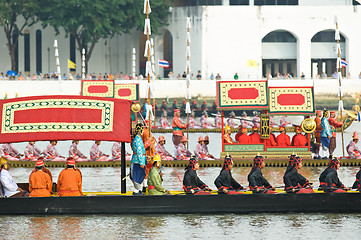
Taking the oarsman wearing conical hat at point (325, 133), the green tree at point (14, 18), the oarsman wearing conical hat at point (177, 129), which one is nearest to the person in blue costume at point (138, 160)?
the oarsman wearing conical hat at point (325, 133)

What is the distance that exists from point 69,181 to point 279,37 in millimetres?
51735

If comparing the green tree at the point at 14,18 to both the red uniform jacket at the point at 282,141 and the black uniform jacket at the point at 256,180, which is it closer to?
the red uniform jacket at the point at 282,141

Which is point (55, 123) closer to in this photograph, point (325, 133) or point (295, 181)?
point (295, 181)

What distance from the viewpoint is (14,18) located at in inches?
2707

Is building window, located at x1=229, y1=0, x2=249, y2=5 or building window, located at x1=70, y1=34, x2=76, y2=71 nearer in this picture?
building window, located at x1=229, y1=0, x2=249, y2=5

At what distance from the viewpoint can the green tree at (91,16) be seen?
66438 mm

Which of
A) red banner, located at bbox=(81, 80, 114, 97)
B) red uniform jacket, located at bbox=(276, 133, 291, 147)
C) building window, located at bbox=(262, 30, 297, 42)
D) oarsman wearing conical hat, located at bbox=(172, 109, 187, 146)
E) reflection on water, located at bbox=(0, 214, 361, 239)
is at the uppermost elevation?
building window, located at bbox=(262, 30, 297, 42)

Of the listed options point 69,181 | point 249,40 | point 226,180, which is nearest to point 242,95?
point 226,180

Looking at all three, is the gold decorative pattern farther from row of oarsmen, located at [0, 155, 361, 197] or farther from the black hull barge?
the black hull barge

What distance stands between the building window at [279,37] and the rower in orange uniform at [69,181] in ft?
168

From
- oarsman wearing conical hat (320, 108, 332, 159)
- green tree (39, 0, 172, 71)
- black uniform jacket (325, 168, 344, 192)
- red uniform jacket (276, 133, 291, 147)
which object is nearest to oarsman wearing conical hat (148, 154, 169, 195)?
black uniform jacket (325, 168, 344, 192)

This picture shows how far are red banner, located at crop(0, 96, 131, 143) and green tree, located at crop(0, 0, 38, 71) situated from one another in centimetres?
4506

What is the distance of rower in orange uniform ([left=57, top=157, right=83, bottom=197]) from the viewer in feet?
74.5

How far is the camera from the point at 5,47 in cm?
7419
